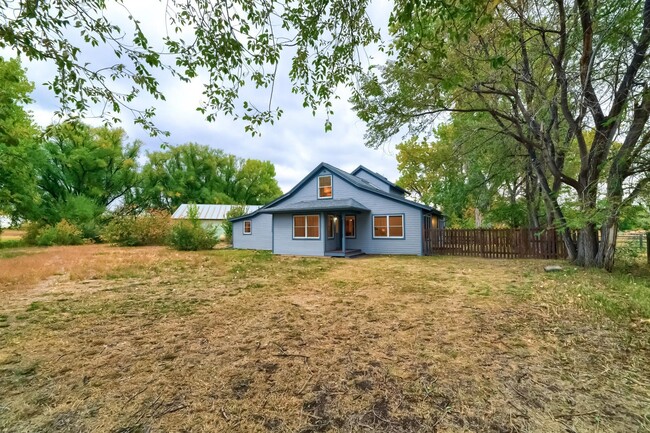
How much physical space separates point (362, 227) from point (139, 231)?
16.4m

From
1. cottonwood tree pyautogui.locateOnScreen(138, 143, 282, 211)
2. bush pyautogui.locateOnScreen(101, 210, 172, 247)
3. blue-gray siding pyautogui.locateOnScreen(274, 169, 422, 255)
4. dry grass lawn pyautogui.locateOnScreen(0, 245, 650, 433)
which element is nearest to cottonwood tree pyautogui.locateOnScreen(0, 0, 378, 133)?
dry grass lawn pyautogui.locateOnScreen(0, 245, 650, 433)

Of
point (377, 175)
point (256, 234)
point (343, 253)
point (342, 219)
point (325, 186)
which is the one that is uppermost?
point (377, 175)

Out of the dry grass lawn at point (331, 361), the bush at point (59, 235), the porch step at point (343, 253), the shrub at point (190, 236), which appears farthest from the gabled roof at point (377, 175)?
the bush at point (59, 235)

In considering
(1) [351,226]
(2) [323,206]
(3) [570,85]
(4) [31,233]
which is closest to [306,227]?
(2) [323,206]

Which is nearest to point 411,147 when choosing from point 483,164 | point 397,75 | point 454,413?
point 483,164

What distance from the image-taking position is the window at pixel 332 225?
1458cm

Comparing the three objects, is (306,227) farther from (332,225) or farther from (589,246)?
(589,246)

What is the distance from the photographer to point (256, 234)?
59.6 ft

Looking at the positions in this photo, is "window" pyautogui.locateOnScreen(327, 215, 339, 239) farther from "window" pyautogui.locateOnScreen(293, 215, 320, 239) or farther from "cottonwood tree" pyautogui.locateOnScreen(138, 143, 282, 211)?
"cottonwood tree" pyautogui.locateOnScreen(138, 143, 282, 211)

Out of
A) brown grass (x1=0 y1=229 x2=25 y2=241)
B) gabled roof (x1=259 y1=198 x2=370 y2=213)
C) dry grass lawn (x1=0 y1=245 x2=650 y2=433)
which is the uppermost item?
gabled roof (x1=259 y1=198 x2=370 y2=213)

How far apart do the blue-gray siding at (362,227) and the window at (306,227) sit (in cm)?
27

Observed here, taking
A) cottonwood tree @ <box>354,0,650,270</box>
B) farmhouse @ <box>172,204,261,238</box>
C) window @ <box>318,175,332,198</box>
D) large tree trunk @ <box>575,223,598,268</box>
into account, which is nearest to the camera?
cottonwood tree @ <box>354,0,650,270</box>

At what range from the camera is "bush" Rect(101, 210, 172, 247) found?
1988cm

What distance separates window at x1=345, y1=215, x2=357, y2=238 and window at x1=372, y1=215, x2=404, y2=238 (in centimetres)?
115
